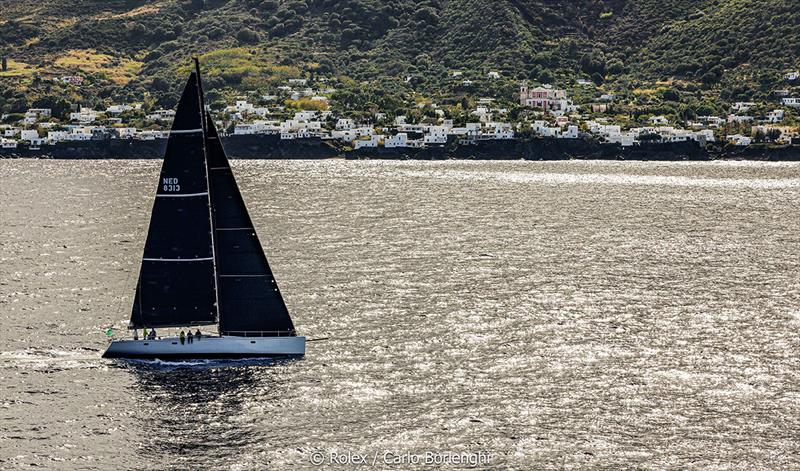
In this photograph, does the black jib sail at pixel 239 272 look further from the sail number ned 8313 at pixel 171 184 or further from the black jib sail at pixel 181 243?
the sail number ned 8313 at pixel 171 184

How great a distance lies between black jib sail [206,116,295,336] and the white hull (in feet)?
2.16

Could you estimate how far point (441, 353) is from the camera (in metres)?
62.4

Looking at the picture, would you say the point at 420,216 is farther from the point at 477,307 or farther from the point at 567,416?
the point at 567,416

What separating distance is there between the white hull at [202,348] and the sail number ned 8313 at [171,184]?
26.9 feet

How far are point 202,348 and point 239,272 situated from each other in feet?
15.3

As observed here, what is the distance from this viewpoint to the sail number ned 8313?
192 feet

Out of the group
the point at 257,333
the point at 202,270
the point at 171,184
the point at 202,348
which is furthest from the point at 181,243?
the point at 257,333

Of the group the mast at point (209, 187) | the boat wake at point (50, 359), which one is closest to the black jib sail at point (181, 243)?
the mast at point (209, 187)

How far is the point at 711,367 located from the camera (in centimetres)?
6012

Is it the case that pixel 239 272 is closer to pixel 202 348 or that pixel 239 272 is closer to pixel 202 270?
pixel 202 270

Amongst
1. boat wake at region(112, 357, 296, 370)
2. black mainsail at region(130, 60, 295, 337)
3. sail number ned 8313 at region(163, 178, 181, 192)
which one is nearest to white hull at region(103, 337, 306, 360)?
boat wake at region(112, 357, 296, 370)

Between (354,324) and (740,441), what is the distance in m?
27.5

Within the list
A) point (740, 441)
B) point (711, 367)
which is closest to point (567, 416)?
point (740, 441)

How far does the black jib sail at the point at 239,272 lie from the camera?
58188 mm
